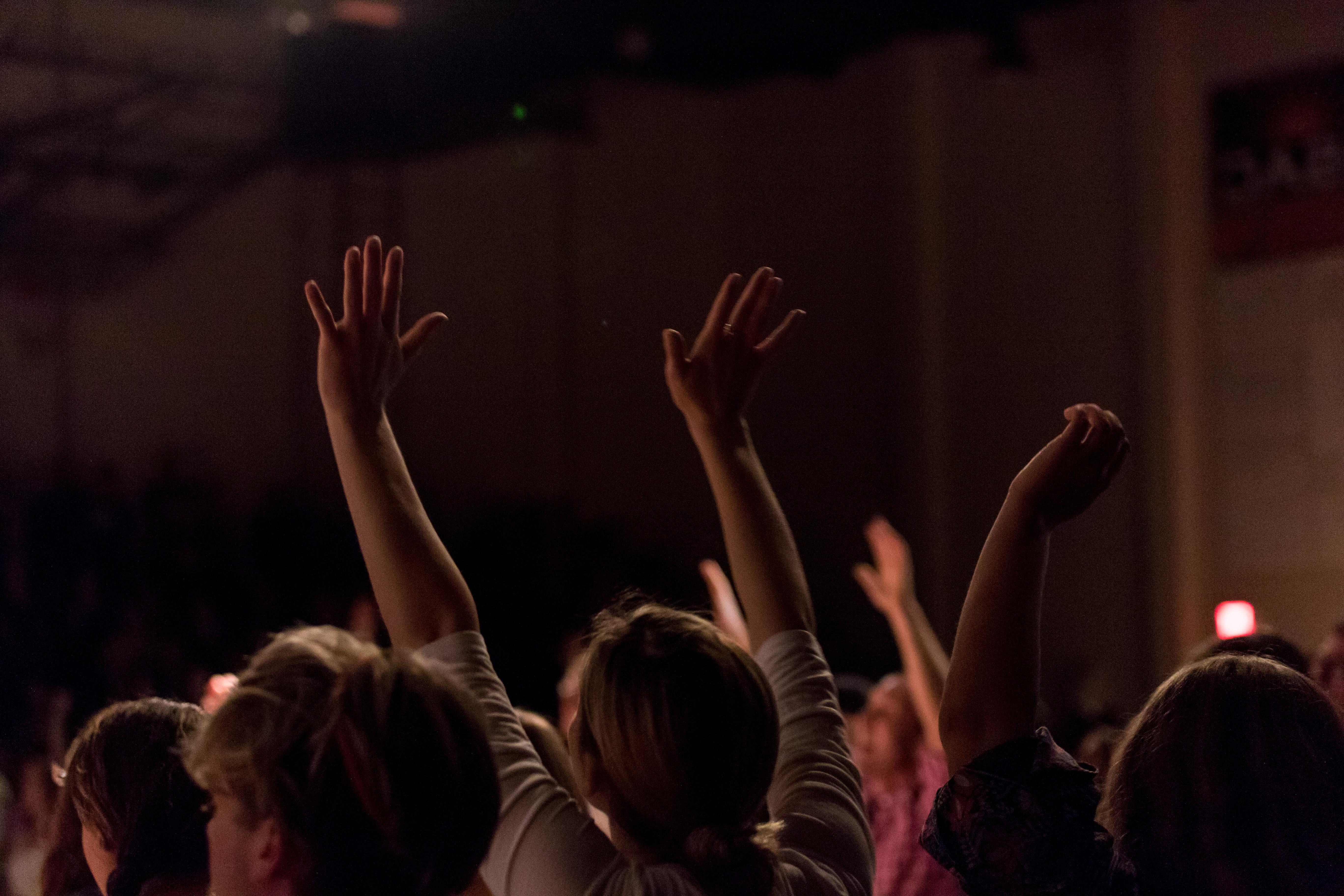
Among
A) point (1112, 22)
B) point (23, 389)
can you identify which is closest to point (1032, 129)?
point (1112, 22)

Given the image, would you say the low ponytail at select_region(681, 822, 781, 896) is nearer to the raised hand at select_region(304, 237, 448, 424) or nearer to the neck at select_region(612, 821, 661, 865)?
the neck at select_region(612, 821, 661, 865)

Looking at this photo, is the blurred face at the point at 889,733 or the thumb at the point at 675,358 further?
the blurred face at the point at 889,733

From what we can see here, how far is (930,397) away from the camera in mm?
7590

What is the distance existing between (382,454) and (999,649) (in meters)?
0.57

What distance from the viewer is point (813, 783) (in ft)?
3.89

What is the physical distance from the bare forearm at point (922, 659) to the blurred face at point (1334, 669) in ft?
1.83

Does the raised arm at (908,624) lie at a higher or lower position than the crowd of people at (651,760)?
lower

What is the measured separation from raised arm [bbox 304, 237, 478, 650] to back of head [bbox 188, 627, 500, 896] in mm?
164

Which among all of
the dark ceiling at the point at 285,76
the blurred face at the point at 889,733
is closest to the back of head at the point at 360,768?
the blurred face at the point at 889,733

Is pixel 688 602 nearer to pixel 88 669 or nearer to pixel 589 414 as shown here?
pixel 589 414

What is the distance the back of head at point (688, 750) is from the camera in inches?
40.4

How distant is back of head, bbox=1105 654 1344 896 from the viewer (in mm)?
1040

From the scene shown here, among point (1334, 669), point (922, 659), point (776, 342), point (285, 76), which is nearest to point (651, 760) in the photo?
point (776, 342)

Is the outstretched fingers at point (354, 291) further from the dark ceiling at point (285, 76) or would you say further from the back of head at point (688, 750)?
the dark ceiling at point (285, 76)
